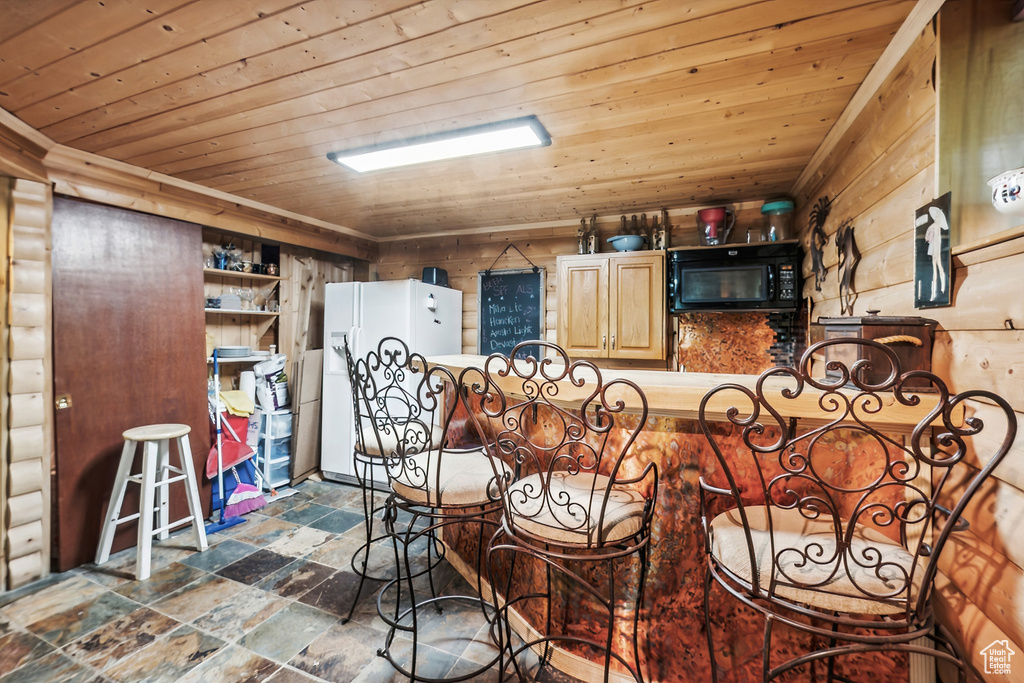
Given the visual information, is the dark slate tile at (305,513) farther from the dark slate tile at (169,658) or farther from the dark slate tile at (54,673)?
the dark slate tile at (54,673)

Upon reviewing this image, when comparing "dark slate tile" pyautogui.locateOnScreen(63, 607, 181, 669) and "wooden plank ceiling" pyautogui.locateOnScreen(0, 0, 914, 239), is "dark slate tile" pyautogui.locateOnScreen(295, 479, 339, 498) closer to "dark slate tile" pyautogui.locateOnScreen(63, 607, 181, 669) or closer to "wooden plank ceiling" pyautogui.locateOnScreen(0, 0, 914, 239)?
"dark slate tile" pyautogui.locateOnScreen(63, 607, 181, 669)

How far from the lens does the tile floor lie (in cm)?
169

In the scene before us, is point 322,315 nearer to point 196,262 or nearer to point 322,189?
point 196,262

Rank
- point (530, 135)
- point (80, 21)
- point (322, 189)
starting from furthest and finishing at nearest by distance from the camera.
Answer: point (322, 189)
point (530, 135)
point (80, 21)

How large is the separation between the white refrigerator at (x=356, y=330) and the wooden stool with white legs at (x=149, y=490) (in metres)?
1.16

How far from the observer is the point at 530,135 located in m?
2.07

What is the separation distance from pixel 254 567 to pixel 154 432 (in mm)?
987

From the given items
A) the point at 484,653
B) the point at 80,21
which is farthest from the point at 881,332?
the point at 80,21

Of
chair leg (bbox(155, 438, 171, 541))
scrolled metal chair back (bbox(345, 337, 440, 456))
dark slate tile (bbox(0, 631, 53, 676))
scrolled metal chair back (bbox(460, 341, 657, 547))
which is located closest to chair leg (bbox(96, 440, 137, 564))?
chair leg (bbox(155, 438, 171, 541))

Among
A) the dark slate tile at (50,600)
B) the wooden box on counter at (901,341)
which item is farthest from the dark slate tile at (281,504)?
the wooden box on counter at (901,341)

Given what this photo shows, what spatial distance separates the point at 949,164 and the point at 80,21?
104 inches

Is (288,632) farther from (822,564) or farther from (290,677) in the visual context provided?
(822,564)

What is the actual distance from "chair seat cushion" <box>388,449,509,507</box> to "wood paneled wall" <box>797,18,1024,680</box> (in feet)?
4.00

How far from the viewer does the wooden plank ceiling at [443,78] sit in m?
1.33
